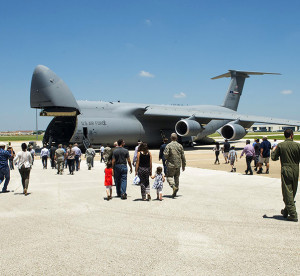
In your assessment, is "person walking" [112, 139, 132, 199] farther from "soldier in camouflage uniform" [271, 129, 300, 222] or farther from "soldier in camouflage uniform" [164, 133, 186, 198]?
"soldier in camouflage uniform" [271, 129, 300, 222]

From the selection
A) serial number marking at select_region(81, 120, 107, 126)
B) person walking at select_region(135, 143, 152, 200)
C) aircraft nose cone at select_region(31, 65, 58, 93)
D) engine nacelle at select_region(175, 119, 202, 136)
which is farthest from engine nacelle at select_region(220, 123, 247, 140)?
person walking at select_region(135, 143, 152, 200)

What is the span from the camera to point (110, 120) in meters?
27.6

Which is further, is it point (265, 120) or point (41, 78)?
point (265, 120)

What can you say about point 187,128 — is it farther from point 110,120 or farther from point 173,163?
point 173,163

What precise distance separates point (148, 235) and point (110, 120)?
2247cm

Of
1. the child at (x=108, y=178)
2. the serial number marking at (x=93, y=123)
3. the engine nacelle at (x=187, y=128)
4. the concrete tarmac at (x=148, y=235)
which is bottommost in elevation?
the concrete tarmac at (x=148, y=235)

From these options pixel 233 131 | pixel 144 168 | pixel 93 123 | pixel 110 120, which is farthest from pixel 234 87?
pixel 144 168

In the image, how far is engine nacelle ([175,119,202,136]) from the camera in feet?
92.4

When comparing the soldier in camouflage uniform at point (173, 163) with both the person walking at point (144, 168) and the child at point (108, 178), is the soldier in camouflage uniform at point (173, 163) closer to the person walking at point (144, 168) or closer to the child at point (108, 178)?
the person walking at point (144, 168)

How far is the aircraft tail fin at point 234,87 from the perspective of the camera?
1425 inches

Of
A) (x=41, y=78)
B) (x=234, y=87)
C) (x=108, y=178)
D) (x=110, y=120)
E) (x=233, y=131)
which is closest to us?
(x=108, y=178)

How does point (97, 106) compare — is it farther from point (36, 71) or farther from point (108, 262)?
point (108, 262)

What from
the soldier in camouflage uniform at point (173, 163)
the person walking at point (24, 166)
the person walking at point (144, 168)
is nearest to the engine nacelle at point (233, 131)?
the soldier in camouflage uniform at point (173, 163)

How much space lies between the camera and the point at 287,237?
5.41 metres
